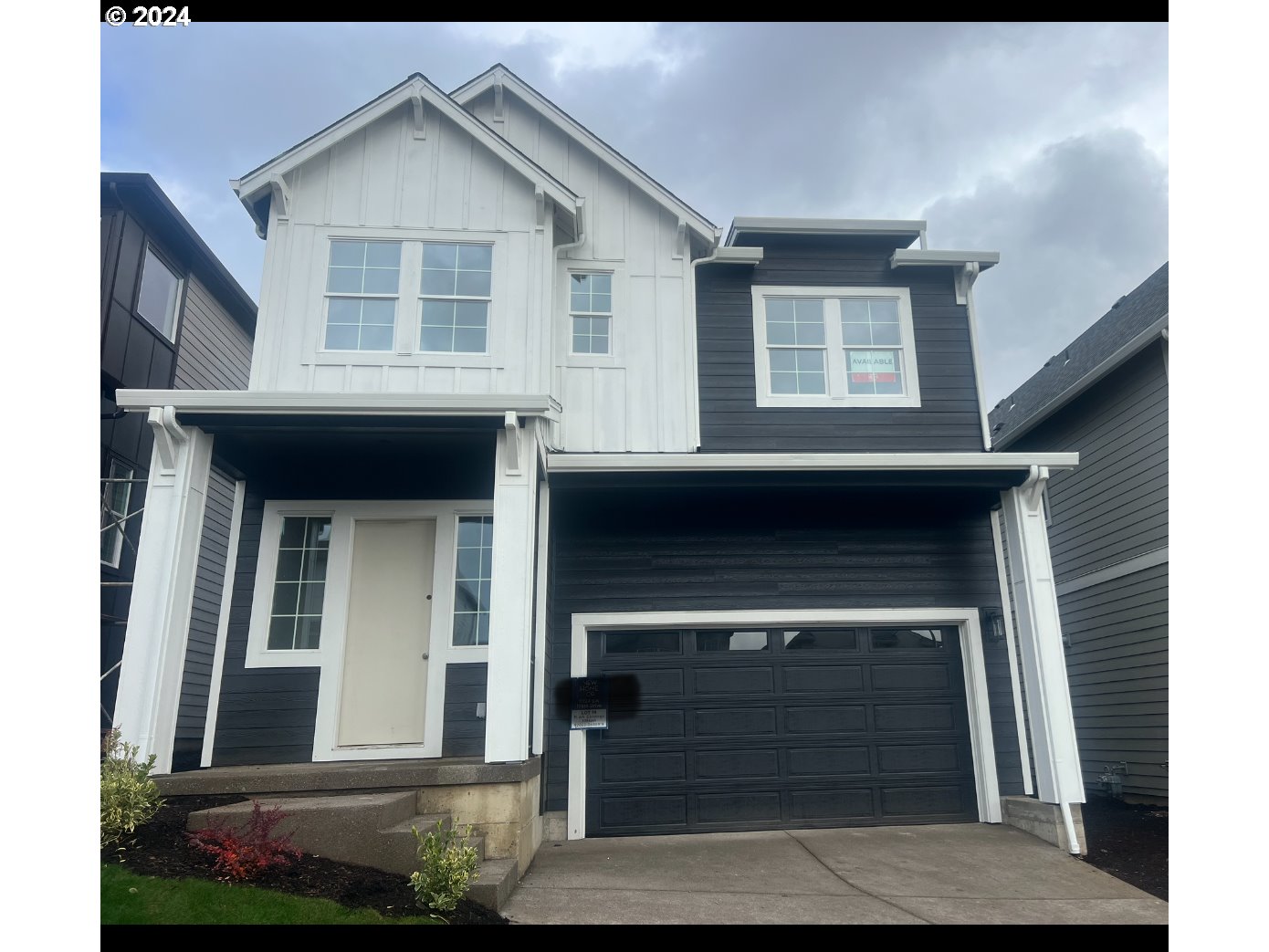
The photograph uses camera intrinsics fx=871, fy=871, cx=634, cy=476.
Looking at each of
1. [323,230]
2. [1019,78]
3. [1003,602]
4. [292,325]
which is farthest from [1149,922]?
[323,230]

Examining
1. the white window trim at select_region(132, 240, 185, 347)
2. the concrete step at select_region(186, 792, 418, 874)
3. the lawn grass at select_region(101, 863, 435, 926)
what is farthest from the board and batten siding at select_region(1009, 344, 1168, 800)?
the white window trim at select_region(132, 240, 185, 347)

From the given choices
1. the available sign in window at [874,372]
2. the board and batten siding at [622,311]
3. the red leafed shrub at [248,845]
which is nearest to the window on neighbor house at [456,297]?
the board and batten siding at [622,311]

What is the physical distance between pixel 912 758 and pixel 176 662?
6280mm

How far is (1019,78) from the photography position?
23.3 feet

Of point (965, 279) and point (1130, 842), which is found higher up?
point (965, 279)

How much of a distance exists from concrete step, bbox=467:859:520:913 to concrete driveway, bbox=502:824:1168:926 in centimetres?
10

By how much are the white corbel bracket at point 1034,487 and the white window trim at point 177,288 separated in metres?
9.68

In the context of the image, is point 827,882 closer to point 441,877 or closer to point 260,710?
point 441,877

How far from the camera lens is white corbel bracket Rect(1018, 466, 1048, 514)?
25.5 feet

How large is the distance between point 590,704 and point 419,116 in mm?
5719

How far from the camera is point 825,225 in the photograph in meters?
9.33

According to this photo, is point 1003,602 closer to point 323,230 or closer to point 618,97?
point 618,97

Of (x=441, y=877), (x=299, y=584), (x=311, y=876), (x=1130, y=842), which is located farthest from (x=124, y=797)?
(x=1130, y=842)

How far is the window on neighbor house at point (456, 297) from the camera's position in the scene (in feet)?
25.5
